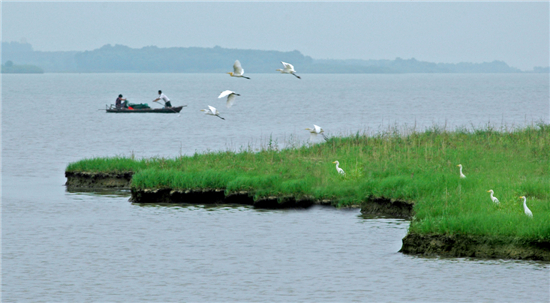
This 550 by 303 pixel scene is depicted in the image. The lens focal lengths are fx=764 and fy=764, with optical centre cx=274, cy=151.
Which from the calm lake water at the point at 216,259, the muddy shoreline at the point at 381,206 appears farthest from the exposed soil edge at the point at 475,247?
the calm lake water at the point at 216,259

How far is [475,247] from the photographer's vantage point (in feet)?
60.0

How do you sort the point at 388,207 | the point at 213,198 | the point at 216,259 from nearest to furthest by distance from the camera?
the point at 216,259
the point at 388,207
the point at 213,198

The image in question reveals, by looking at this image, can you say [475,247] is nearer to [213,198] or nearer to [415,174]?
[415,174]

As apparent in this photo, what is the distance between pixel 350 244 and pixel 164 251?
5089 mm

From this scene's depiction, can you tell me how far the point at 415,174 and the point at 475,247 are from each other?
21.8 feet

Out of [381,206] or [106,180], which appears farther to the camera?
[106,180]

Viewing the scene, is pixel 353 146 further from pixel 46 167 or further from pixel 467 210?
pixel 46 167

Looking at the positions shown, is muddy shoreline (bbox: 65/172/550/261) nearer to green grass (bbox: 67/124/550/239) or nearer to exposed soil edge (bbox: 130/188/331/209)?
exposed soil edge (bbox: 130/188/331/209)

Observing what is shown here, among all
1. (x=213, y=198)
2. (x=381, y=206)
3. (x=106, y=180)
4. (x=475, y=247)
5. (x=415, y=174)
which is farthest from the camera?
(x=106, y=180)

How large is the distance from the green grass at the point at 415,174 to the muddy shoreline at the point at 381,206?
0.64 feet

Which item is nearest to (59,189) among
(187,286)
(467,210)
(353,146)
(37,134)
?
(353,146)

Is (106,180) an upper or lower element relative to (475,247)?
lower

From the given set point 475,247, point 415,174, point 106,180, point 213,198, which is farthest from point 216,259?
point 106,180

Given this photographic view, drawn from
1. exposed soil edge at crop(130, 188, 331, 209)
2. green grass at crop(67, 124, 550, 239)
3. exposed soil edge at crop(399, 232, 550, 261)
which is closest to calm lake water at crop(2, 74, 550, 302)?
exposed soil edge at crop(399, 232, 550, 261)
